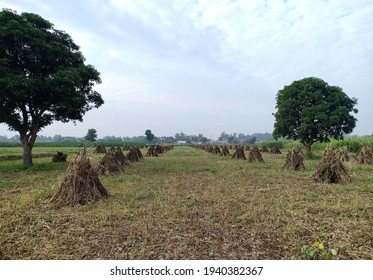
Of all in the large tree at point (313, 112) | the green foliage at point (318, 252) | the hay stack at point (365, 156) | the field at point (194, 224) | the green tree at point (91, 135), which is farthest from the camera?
the green tree at point (91, 135)

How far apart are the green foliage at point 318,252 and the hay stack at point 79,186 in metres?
5.19

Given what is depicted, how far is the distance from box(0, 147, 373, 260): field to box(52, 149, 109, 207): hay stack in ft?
1.11

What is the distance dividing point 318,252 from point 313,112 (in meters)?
18.3

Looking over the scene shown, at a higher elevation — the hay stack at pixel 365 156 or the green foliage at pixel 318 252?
the hay stack at pixel 365 156

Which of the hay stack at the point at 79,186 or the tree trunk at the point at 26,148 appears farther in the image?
the tree trunk at the point at 26,148

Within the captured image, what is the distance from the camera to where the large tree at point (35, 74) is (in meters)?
12.8

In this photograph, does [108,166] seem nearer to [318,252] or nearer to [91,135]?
[318,252]

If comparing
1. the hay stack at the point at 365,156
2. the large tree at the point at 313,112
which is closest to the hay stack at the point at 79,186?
the hay stack at the point at 365,156

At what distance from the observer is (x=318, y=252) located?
4000 mm

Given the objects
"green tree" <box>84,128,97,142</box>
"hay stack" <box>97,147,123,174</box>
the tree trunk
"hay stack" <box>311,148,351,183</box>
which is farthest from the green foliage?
"green tree" <box>84,128,97,142</box>

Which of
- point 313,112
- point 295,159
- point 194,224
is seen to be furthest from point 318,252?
point 313,112

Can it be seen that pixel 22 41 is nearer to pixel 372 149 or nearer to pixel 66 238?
pixel 66 238

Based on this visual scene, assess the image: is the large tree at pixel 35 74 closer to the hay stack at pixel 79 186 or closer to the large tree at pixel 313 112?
the hay stack at pixel 79 186

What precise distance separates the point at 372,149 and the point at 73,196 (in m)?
18.1
